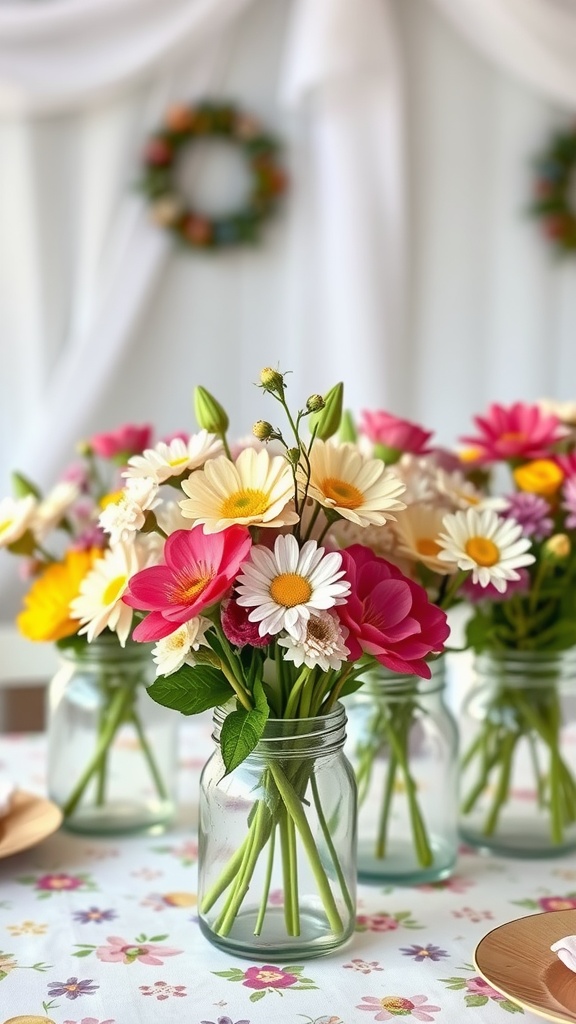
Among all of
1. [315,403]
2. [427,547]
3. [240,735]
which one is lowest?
[240,735]

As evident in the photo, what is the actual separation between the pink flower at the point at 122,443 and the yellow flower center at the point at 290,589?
397 millimetres

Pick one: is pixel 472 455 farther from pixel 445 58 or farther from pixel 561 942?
pixel 445 58

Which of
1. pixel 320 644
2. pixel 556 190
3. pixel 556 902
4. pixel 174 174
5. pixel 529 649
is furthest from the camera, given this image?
pixel 556 190

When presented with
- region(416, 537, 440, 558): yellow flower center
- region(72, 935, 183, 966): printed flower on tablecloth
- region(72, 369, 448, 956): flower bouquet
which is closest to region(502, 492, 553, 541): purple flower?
region(416, 537, 440, 558): yellow flower center

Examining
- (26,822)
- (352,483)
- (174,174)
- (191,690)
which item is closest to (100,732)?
(26,822)

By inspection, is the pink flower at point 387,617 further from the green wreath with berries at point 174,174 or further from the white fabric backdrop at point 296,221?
the green wreath with berries at point 174,174

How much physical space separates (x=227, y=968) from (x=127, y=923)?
12cm

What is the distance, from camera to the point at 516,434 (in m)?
1.03

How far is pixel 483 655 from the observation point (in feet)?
3.35

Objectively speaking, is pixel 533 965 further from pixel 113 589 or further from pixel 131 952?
pixel 113 589

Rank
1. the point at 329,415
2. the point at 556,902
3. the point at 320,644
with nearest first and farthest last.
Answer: the point at 320,644
the point at 329,415
the point at 556,902

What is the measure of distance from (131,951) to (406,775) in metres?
0.26

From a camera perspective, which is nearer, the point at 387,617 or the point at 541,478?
the point at 387,617

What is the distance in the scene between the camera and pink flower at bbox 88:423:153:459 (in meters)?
1.04
